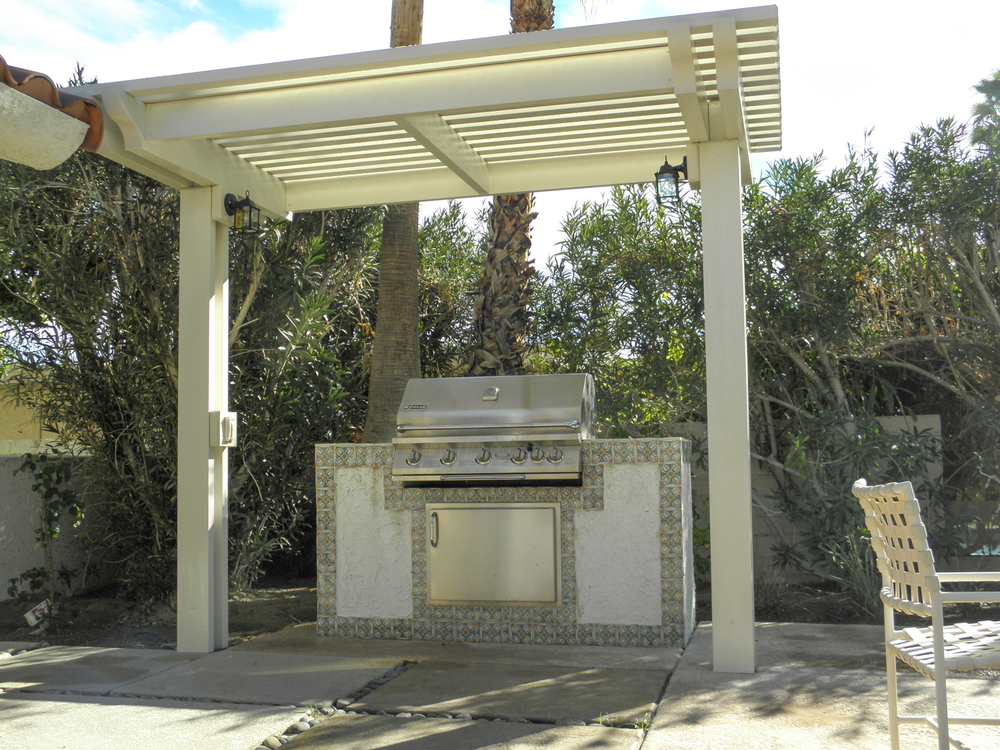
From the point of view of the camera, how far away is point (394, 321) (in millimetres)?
7836

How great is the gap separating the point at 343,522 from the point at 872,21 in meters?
9.20

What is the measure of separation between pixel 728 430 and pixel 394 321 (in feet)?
12.9

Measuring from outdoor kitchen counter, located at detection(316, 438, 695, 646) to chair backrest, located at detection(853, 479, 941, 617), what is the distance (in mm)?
2260

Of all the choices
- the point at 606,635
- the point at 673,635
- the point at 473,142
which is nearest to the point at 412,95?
the point at 473,142

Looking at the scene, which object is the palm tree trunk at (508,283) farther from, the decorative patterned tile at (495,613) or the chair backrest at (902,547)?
the chair backrest at (902,547)

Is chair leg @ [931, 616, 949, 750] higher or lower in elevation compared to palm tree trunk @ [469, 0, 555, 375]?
lower

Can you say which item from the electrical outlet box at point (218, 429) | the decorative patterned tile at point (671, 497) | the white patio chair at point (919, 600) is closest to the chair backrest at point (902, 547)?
the white patio chair at point (919, 600)

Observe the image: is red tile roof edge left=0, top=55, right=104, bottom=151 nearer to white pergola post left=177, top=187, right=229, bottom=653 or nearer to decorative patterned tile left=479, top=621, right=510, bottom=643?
white pergola post left=177, top=187, right=229, bottom=653

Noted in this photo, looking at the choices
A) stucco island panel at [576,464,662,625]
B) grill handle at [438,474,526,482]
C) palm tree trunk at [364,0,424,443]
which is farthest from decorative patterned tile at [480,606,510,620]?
palm tree trunk at [364,0,424,443]

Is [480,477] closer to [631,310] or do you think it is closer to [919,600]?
[631,310]

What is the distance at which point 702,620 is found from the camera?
6148mm

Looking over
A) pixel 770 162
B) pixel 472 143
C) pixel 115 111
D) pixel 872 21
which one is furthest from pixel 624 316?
pixel 872 21

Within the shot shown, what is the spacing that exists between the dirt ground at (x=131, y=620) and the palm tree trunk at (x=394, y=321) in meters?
1.66

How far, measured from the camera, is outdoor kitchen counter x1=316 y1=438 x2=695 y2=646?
527cm
